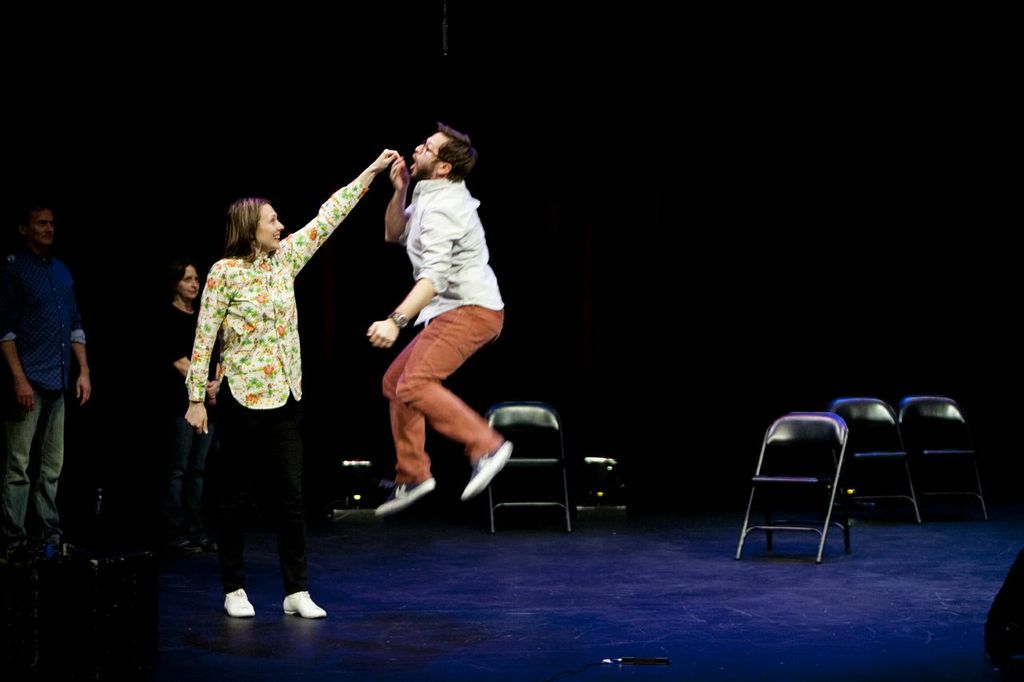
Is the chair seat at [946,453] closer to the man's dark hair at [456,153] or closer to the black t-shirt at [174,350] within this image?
the black t-shirt at [174,350]

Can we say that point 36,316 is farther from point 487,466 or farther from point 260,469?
point 487,466

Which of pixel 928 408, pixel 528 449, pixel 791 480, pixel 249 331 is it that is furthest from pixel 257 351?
pixel 928 408

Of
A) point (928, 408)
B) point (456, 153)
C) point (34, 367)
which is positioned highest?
point (456, 153)

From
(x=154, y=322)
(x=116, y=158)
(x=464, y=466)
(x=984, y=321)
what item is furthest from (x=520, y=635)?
(x=984, y=321)

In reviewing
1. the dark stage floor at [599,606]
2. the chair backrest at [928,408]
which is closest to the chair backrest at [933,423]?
A: the chair backrest at [928,408]

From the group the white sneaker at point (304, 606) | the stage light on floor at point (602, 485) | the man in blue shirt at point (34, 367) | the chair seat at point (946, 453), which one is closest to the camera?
the white sneaker at point (304, 606)

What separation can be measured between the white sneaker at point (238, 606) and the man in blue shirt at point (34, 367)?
4.42 feet

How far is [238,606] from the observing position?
4.85 m

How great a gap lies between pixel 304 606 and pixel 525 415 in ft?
10.3

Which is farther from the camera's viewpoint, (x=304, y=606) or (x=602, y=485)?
(x=602, y=485)

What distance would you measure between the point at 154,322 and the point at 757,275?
175 inches

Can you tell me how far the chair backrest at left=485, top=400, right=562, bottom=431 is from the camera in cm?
770

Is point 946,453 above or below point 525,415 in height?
below

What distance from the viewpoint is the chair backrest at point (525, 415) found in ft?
25.3
